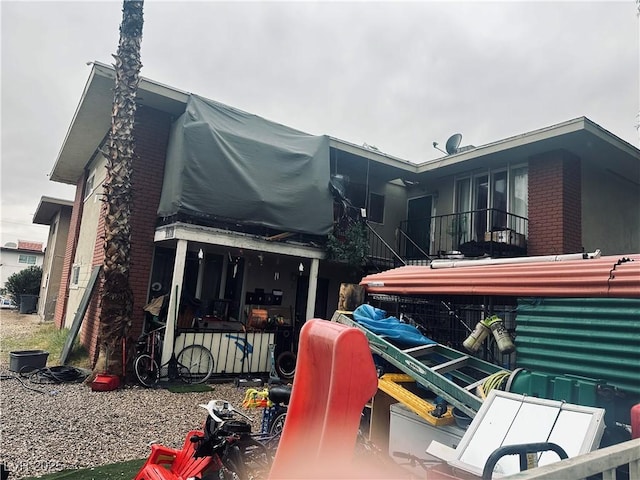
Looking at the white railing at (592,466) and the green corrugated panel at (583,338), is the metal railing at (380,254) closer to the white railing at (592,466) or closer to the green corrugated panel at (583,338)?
the green corrugated panel at (583,338)

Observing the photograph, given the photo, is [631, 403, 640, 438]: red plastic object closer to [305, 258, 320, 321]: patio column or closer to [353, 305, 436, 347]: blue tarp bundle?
[353, 305, 436, 347]: blue tarp bundle

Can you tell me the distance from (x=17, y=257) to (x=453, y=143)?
159ft

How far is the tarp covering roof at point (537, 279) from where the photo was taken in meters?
3.08

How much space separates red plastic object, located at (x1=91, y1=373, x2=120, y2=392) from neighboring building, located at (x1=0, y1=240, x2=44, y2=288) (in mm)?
43184

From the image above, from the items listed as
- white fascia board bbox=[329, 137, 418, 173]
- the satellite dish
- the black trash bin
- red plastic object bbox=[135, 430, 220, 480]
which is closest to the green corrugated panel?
red plastic object bbox=[135, 430, 220, 480]

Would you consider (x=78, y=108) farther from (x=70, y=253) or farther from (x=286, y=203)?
(x=70, y=253)

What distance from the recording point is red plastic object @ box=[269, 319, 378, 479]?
134 cm

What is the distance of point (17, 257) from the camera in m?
43.1

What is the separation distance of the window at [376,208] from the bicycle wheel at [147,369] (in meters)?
7.16

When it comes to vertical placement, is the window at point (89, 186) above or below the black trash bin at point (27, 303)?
above

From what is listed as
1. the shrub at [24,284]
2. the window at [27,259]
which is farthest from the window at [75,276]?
the window at [27,259]

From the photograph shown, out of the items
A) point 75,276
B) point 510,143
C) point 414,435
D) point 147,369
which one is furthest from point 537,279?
point 75,276

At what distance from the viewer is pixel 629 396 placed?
2.79 m

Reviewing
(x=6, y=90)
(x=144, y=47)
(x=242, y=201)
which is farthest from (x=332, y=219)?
(x=6, y=90)
